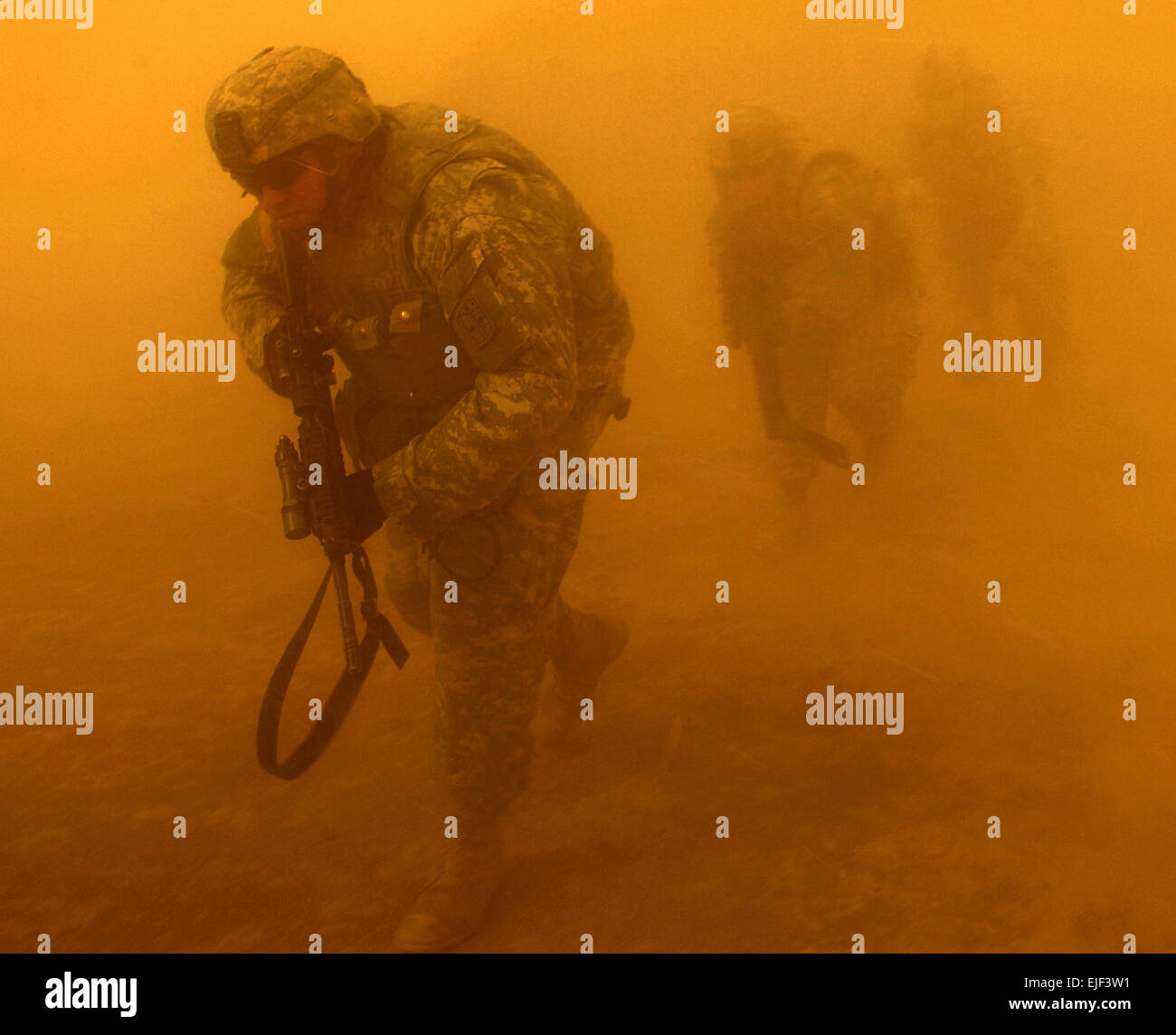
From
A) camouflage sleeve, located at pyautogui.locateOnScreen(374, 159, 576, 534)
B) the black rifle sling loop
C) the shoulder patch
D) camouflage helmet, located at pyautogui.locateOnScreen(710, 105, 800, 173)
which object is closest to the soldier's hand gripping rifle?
the black rifle sling loop

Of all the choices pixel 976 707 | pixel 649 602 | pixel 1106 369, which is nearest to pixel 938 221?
pixel 1106 369

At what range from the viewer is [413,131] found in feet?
5.74

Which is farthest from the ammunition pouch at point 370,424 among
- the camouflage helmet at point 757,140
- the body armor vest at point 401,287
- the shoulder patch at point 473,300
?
the camouflage helmet at point 757,140

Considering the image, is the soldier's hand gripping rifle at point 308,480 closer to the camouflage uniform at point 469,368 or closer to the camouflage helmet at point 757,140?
the camouflage uniform at point 469,368

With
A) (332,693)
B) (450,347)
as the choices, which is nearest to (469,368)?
(450,347)

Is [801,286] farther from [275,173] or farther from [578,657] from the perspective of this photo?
[275,173]

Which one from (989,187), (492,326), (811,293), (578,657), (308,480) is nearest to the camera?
(492,326)

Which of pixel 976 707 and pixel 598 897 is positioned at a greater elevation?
pixel 976 707

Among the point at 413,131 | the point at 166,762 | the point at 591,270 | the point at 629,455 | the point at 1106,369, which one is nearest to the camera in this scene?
the point at 413,131

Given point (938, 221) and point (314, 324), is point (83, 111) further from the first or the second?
point (314, 324)

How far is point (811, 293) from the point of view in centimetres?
348

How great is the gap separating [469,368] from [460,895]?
88 centimetres

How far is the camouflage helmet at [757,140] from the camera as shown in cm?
355

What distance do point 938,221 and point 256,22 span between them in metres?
3.91
